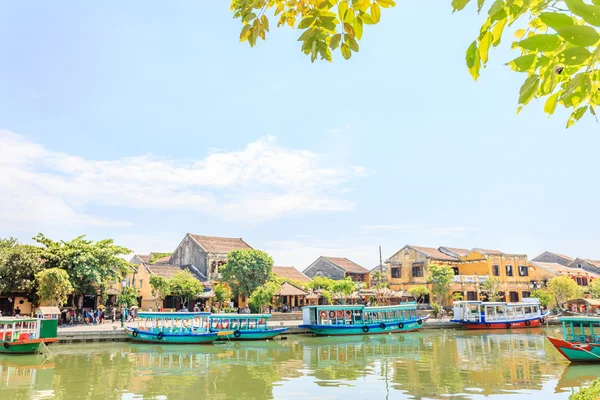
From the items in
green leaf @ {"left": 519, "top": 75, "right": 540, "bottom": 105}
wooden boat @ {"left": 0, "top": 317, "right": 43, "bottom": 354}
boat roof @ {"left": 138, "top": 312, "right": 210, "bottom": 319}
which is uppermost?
green leaf @ {"left": 519, "top": 75, "right": 540, "bottom": 105}

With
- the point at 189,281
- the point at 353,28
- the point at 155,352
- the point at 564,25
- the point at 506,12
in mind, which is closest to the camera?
the point at 564,25

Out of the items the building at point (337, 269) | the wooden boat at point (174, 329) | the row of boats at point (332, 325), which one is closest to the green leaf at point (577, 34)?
the row of boats at point (332, 325)

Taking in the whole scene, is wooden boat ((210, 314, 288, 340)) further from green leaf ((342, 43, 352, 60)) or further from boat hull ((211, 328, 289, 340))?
green leaf ((342, 43, 352, 60))

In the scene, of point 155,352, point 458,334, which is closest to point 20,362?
point 155,352

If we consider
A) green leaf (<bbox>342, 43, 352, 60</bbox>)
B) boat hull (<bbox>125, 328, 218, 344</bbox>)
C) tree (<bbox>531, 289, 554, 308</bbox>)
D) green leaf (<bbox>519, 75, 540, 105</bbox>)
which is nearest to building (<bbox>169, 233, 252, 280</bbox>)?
boat hull (<bbox>125, 328, 218, 344</bbox>)

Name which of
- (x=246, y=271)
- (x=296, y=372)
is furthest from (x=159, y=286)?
(x=296, y=372)

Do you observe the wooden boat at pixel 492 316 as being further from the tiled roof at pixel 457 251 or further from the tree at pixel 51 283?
the tree at pixel 51 283

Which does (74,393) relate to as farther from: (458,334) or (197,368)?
(458,334)

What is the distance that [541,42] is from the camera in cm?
152

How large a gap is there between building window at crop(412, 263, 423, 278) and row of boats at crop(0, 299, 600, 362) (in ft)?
31.1

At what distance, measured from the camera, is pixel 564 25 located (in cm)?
146

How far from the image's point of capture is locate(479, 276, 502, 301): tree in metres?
37.4

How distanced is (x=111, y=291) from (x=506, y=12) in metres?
34.0

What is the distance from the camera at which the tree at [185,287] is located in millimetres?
31250
